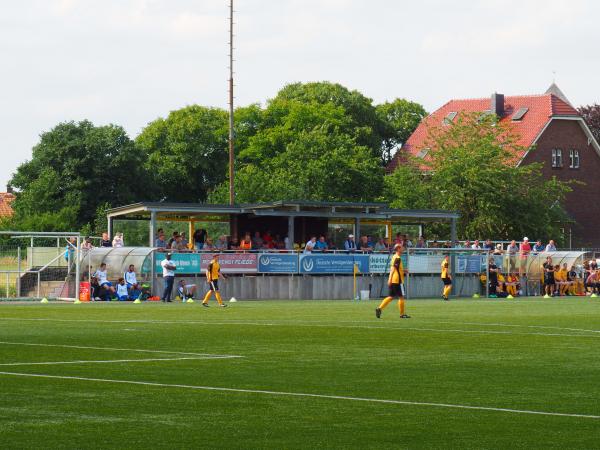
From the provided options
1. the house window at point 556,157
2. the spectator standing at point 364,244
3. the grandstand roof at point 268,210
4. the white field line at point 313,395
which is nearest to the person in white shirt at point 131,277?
the grandstand roof at point 268,210

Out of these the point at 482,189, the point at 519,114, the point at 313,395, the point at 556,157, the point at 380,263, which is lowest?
the point at 313,395

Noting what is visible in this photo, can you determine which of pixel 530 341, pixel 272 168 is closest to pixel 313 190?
pixel 272 168

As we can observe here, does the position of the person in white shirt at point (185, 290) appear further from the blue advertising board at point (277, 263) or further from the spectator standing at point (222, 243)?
the blue advertising board at point (277, 263)

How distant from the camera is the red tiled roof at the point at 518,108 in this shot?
3676 inches

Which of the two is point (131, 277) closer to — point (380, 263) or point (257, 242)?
point (257, 242)

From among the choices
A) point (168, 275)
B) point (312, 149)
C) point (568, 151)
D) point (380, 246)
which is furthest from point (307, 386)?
point (568, 151)

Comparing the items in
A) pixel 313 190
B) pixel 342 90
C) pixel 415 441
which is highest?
pixel 342 90

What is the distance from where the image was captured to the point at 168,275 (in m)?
44.3

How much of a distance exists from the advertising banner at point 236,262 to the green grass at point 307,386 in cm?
2120

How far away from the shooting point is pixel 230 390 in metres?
14.1

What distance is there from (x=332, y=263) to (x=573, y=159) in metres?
46.4

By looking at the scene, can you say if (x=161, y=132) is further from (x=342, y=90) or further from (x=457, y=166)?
(x=457, y=166)

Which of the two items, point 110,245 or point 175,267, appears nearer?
point 175,267

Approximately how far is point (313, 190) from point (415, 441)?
264ft
